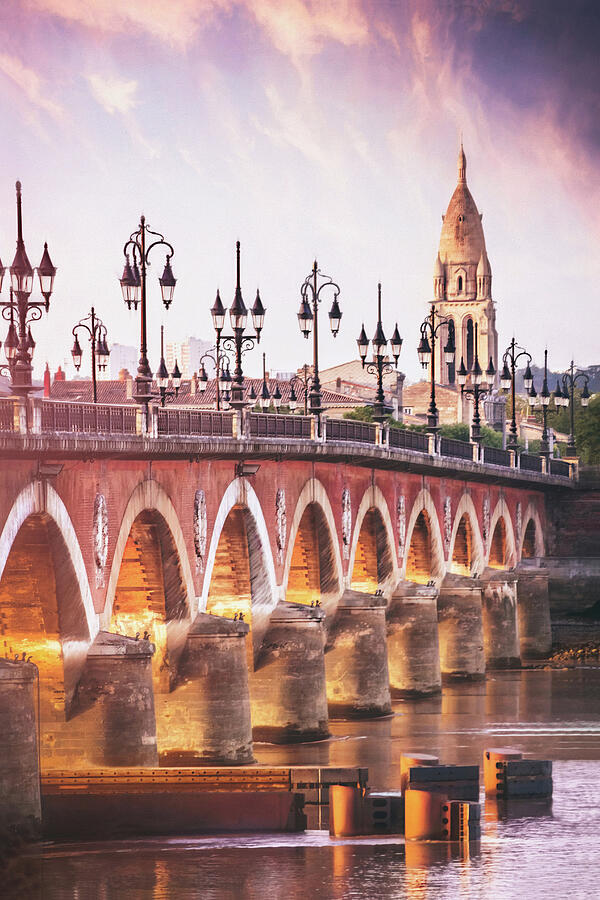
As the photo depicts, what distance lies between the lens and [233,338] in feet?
135

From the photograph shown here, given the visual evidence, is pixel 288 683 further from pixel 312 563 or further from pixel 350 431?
pixel 350 431

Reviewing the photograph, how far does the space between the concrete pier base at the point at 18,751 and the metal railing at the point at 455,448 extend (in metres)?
34.1

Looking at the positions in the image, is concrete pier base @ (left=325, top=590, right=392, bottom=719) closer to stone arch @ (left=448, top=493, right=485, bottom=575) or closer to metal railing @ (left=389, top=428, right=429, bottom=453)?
metal railing @ (left=389, top=428, right=429, bottom=453)

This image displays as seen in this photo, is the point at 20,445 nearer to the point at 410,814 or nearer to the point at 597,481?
the point at 410,814

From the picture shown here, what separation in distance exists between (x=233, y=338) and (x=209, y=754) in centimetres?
844

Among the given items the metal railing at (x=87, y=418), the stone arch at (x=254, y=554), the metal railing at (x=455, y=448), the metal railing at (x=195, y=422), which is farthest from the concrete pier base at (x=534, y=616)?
the metal railing at (x=87, y=418)

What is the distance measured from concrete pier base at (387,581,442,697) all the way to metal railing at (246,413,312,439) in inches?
417

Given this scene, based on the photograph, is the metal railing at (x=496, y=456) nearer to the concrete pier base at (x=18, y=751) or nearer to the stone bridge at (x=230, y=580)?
the stone bridge at (x=230, y=580)

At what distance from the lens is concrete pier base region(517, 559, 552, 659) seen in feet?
241

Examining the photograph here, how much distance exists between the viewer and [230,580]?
4325 centimetres

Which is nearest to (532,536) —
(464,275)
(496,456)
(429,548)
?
(496,456)

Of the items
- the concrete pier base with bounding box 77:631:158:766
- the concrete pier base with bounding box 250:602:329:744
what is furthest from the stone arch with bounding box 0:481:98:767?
the concrete pier base with bounding box 250:602:329:744

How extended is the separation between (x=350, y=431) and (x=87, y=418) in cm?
1837

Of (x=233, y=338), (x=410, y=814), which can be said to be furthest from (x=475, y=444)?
(x=410, y=814)
